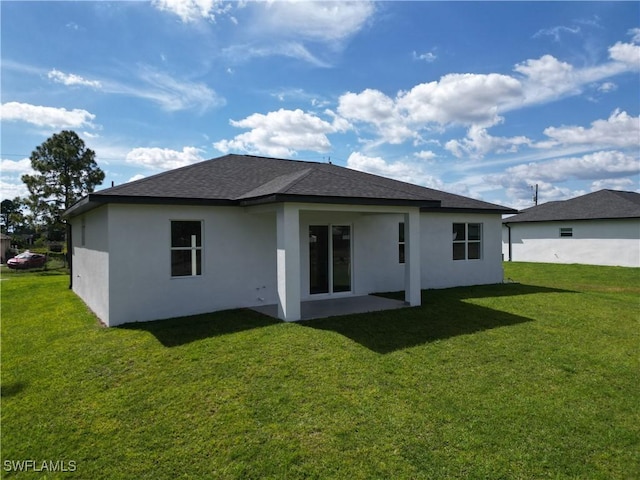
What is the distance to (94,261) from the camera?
10.5 m

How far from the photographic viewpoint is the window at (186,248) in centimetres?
945

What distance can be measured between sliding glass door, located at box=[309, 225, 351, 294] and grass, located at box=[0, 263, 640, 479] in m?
2.69

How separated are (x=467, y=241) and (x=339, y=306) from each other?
22.8 ft

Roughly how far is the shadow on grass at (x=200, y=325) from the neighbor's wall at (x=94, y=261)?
4.39ft

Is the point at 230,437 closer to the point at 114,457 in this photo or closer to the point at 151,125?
the point at 114,457

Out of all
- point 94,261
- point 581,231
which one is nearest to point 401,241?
point 94,261

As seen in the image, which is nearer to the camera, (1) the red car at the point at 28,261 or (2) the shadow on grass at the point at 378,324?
(2) the shadow on grass at the point at 378,324

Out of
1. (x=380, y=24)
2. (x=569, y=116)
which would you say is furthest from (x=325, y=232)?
(x=569, y=116)

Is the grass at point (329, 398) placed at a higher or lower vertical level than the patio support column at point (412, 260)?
lower

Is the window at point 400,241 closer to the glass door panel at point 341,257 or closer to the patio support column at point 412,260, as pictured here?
the glass door panel at point 341,257

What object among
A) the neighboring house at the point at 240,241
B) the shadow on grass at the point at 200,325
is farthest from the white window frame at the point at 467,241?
the shadow on grass at the point at 200,325

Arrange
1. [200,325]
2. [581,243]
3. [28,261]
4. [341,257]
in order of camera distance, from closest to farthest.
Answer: [200,325] → [341,257] → [581,243] → [28,261]

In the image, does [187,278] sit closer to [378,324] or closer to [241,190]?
[241,190]

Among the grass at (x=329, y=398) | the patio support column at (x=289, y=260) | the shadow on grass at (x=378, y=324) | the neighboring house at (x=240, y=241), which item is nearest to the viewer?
the grass at (x=329, y=398)
